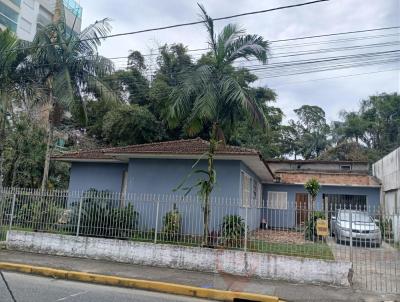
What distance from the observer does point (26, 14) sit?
39750 millimetres

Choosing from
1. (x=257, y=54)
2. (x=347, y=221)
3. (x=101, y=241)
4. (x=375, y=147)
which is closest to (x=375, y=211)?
(x=347, y=221)

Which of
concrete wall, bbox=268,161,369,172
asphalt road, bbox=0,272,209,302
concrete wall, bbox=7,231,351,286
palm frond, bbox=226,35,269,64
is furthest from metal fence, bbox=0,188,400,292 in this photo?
concrete wall, bbox=268,161,369,172

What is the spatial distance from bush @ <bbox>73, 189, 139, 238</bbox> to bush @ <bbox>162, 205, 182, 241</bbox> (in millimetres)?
958

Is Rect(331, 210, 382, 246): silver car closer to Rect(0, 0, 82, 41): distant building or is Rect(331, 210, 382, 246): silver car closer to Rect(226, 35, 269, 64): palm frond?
Rect(226, 35, 269, 64): palm frond

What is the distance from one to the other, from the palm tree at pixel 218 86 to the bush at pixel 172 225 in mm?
1415

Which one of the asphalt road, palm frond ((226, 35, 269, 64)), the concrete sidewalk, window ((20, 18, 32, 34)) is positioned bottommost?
the asphalt road

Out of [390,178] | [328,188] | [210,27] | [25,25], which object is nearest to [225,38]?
[210,27]

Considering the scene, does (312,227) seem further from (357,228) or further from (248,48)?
(248,48)

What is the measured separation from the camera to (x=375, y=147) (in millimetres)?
40969

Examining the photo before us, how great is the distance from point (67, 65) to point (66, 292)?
895 centimetres

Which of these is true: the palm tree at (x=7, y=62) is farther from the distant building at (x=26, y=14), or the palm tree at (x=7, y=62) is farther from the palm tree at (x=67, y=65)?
the distant building at (x=26, y=14)

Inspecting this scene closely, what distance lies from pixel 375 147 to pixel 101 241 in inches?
1477

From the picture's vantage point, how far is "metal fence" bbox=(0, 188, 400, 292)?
9.23 meters

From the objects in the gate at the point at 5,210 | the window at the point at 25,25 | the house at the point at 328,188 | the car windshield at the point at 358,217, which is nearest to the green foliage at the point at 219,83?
the car windshield at the point at 358,217
